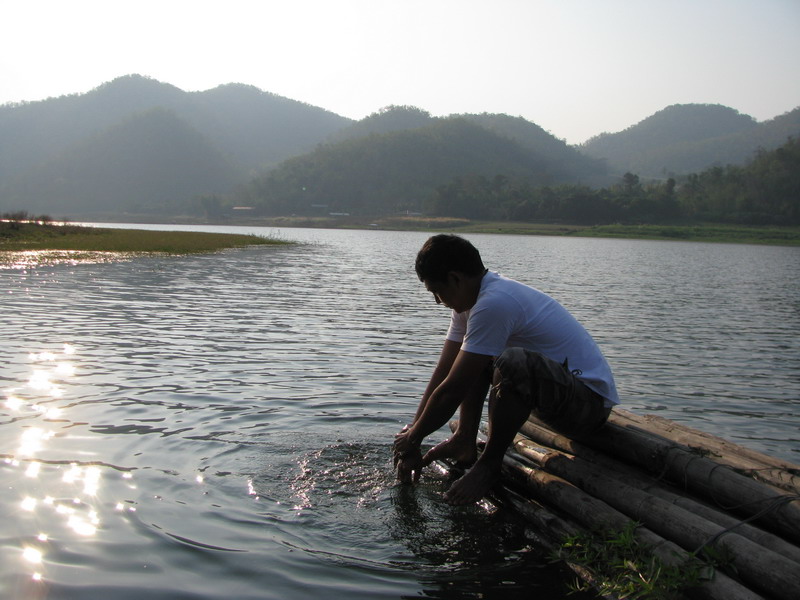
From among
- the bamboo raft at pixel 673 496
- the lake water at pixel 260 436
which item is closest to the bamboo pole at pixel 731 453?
the bamboo raft at pixel 673 496

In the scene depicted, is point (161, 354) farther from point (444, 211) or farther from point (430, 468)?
point (444, 211)

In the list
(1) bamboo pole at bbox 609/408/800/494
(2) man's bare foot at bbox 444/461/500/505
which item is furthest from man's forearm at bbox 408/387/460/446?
(1) bamboo pole at bbox 609/408/800/494

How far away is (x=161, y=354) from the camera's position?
1173cm

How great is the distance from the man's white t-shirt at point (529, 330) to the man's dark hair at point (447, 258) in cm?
19

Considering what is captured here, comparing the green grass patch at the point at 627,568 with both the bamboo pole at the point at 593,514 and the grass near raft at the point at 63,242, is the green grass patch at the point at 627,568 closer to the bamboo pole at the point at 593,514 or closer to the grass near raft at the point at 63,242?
the bamboo pole at the point at 593,514

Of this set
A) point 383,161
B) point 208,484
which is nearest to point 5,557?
point 208,484

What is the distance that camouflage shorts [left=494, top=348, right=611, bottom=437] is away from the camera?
186 inches

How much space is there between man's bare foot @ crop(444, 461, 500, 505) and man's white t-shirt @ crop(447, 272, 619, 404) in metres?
0.96

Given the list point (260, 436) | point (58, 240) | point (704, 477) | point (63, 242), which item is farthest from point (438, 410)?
point (58, 240)

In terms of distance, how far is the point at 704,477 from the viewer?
4.56 meters

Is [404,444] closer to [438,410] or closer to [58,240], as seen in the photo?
[438,410]

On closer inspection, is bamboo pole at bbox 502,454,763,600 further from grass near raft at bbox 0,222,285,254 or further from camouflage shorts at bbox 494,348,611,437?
grass near raft at bbox 0,222,285,254

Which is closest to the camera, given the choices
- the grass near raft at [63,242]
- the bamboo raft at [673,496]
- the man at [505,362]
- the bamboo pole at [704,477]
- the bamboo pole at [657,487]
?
the bamboo raft at [673,496]

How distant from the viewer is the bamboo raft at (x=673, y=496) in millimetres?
3758
